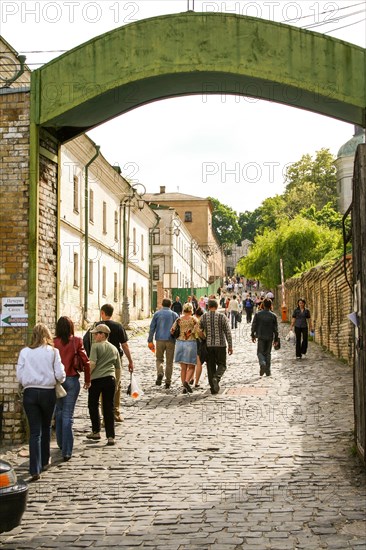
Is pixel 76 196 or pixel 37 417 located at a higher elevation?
pixel 76 196

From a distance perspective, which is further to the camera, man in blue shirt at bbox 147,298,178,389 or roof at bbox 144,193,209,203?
roof at bbox 144,193,209,203

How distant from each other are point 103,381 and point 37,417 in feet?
6.12

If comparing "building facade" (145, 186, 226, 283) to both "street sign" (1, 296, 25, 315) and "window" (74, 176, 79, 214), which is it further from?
"street sign" (1, 296, 25, 315)

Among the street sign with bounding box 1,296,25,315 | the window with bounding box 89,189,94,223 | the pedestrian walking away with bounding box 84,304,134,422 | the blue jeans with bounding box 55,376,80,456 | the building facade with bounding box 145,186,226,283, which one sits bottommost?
the blue jeans with bounding box 55,376,80,456

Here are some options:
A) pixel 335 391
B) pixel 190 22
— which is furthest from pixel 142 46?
pixel 335 391

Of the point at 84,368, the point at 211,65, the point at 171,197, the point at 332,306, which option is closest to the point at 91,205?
the point at 332,306

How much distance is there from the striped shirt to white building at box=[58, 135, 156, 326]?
45.8 feet

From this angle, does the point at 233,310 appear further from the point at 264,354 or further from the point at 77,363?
the point at 77,363

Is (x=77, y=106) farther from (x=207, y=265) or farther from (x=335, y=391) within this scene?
(x=207, y=265)

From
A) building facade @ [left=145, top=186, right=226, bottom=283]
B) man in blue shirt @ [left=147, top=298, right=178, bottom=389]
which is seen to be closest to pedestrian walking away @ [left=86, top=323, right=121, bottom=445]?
man in blue shirt @ [left=147, top=298, right=178, bottom=389]

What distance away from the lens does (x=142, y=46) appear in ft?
32.9

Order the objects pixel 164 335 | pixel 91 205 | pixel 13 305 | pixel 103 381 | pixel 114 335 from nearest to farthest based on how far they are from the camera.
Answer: pixel 103 381 < pixel 13 305 < pixel 114 335 < pixel 164 335 < pixel 91 205

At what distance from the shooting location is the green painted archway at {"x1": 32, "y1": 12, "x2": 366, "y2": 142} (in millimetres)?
9758

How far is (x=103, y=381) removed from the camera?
9.98 meters
